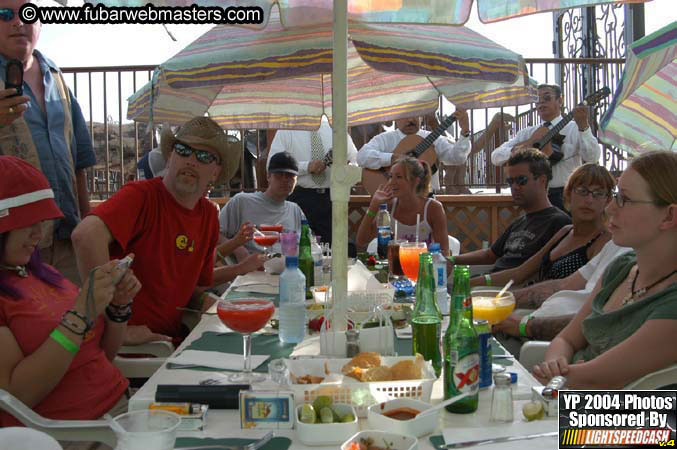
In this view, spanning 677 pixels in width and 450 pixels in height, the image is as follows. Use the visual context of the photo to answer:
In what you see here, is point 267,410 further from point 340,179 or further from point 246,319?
point 340,179

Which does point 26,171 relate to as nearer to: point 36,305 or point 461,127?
point 36,305

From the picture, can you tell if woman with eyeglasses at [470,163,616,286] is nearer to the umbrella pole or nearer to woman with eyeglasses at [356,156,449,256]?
woman with eyeglasses at [356,156,449,256]

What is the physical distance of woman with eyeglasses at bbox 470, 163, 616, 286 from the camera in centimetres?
336

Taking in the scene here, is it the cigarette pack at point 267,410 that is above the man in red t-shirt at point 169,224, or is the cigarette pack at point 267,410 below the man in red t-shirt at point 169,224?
below

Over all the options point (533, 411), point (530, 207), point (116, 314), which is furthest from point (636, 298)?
point (530, 207)

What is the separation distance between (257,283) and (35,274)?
5.01 feet

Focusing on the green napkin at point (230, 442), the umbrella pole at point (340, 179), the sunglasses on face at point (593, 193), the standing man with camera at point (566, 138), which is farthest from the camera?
the standing man with camera at point (566, 138)

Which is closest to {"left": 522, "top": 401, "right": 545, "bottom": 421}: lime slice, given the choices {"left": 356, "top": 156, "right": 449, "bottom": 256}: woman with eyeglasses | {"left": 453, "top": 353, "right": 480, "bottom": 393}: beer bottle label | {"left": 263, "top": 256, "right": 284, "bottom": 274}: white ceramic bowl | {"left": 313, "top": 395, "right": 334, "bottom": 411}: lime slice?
{"left": 453, "top": 353, "right": 480, "bottom": 393}: beer bottle label

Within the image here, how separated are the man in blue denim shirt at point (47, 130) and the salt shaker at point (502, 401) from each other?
2429mm

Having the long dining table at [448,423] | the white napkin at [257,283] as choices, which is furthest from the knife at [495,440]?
the white napkin at [257,283]

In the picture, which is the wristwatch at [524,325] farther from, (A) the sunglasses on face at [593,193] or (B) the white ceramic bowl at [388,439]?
(B) the white ceramic bowl at [388,439]

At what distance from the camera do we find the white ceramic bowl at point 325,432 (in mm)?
1309

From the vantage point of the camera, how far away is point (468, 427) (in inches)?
55.9

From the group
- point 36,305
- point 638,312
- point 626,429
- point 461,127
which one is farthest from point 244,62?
point 461,127
